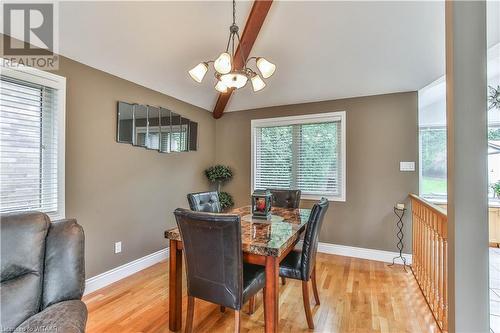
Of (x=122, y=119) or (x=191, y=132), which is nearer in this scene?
(x=122, y=119)

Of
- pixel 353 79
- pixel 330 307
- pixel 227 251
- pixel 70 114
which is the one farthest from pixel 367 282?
pixel 70 114

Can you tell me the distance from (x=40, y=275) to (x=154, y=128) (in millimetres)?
2317

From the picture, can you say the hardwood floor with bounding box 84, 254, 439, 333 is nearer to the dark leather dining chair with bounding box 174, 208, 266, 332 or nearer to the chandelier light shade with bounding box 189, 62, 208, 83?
the dark leather dining chair with bounding box 174, 208, 266, 332

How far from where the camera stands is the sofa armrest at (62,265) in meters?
1.13

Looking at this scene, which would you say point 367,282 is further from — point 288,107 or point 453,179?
point 288,107

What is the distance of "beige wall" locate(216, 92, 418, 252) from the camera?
327 cm

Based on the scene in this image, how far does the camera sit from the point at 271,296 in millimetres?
1480

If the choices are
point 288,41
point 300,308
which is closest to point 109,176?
point 300,308

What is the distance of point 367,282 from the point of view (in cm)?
268

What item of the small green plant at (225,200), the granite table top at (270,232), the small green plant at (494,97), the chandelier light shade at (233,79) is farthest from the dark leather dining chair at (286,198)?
the small green plant at (494,97)

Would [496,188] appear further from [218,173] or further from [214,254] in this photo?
[214,254]

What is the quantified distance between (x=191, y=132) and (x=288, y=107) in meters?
1.66

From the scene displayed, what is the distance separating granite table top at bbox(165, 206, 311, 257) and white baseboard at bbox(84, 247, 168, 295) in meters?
1.36

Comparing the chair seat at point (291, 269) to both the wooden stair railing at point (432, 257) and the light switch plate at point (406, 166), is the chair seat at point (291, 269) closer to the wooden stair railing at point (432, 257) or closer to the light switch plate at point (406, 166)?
the wooden stair railing at point (432, 257)
